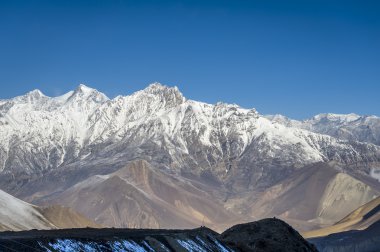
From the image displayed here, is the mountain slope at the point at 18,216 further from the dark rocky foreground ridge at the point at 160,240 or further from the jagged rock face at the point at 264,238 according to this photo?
the dark rocky foreground ridge at the point at 160,240

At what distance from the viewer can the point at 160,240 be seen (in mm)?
69000

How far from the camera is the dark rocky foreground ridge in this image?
54.2 meters

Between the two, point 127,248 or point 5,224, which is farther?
point 5,224

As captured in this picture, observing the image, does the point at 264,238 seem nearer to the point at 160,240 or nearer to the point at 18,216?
the point at 160,240

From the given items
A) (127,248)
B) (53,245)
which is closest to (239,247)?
(127,248)

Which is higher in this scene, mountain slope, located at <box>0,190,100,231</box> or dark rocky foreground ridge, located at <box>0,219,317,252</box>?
mountain slope, located at <box>0,190,100,231</box>

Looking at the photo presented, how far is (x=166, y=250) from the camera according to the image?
6688 centimetres

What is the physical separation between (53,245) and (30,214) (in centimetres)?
13124

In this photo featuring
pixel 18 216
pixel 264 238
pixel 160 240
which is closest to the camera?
pixel 160 240

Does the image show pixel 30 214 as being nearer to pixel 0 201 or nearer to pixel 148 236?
pixel 0 201

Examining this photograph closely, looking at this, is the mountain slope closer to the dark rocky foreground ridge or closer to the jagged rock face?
the jagged rock face

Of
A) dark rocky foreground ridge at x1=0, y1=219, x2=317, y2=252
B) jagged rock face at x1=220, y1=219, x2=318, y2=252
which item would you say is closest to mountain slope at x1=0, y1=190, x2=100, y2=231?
jagged rock face at x1=220, y1=219, x2=318, y2=252

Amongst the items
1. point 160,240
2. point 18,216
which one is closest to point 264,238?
point 160,240

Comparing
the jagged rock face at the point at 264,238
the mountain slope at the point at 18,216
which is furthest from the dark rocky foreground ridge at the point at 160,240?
the mountain slope at the point at 18,216
